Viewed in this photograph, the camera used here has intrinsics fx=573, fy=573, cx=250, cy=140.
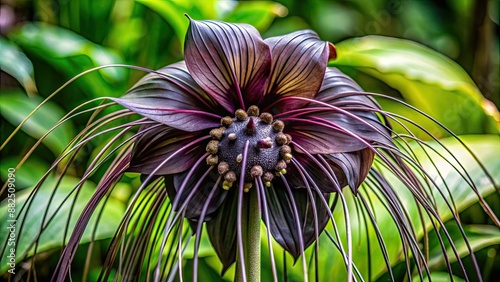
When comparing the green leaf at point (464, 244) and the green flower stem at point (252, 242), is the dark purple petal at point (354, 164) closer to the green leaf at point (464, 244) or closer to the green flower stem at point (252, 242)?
the green flower stem at point (252, 242)

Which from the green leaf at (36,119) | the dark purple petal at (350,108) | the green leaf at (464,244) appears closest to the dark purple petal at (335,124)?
the dark purple petal at (350,108)

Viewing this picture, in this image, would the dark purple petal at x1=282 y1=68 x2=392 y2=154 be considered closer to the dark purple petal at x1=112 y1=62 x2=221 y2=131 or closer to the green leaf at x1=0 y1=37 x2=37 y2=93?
the dark purple petal at x1=112 y1=62 x2=221 y2=131

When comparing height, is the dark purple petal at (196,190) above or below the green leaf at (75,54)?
below

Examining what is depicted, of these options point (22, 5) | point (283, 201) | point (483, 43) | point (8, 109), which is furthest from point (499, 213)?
point (22, 5)

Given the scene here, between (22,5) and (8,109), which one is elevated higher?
(22,5)

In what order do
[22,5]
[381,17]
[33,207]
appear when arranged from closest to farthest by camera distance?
[33,207], [22,5], [381,17]

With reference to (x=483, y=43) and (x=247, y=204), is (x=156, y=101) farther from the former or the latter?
(x=483, y=43)

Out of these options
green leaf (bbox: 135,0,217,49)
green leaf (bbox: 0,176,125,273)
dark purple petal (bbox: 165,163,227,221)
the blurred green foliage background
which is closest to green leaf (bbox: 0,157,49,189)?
the blurred green foliage background
